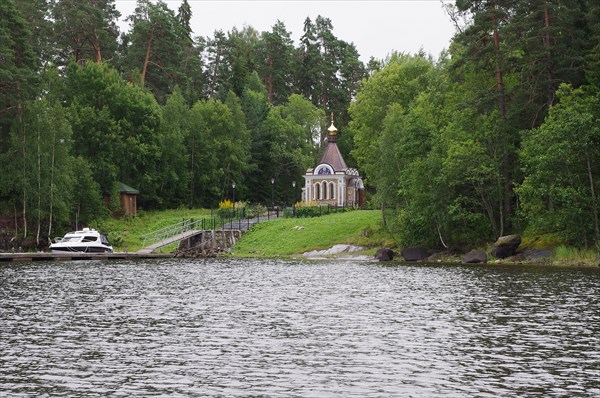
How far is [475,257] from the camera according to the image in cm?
5138

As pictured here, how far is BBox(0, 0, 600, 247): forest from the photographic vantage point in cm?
4994

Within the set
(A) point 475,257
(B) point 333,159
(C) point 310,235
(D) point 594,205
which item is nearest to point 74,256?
(C) point 310,235

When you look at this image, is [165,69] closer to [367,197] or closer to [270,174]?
[270,174]

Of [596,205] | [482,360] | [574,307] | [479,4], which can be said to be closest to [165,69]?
[479,4]

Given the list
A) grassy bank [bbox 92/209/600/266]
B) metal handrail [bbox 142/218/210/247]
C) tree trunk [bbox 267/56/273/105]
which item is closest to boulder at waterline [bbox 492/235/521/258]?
grassy bank [bbox 92/209/600/266]

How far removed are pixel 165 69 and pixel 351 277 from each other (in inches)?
2424

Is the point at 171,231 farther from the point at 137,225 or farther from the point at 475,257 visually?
the point at 475,257

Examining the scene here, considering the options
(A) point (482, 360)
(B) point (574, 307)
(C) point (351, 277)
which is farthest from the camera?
(C) point (351, 277)

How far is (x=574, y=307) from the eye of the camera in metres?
25.1

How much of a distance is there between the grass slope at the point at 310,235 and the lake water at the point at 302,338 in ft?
86.6

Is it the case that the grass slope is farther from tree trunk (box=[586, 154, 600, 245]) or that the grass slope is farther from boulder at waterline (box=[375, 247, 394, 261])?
tree trunk (box=[586, 154, 600, 245])

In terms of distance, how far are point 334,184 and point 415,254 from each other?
109 ft

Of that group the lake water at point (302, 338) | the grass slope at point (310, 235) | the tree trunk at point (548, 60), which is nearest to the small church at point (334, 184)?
the grass slope at point (310, 235)

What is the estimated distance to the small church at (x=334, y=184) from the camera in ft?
291
